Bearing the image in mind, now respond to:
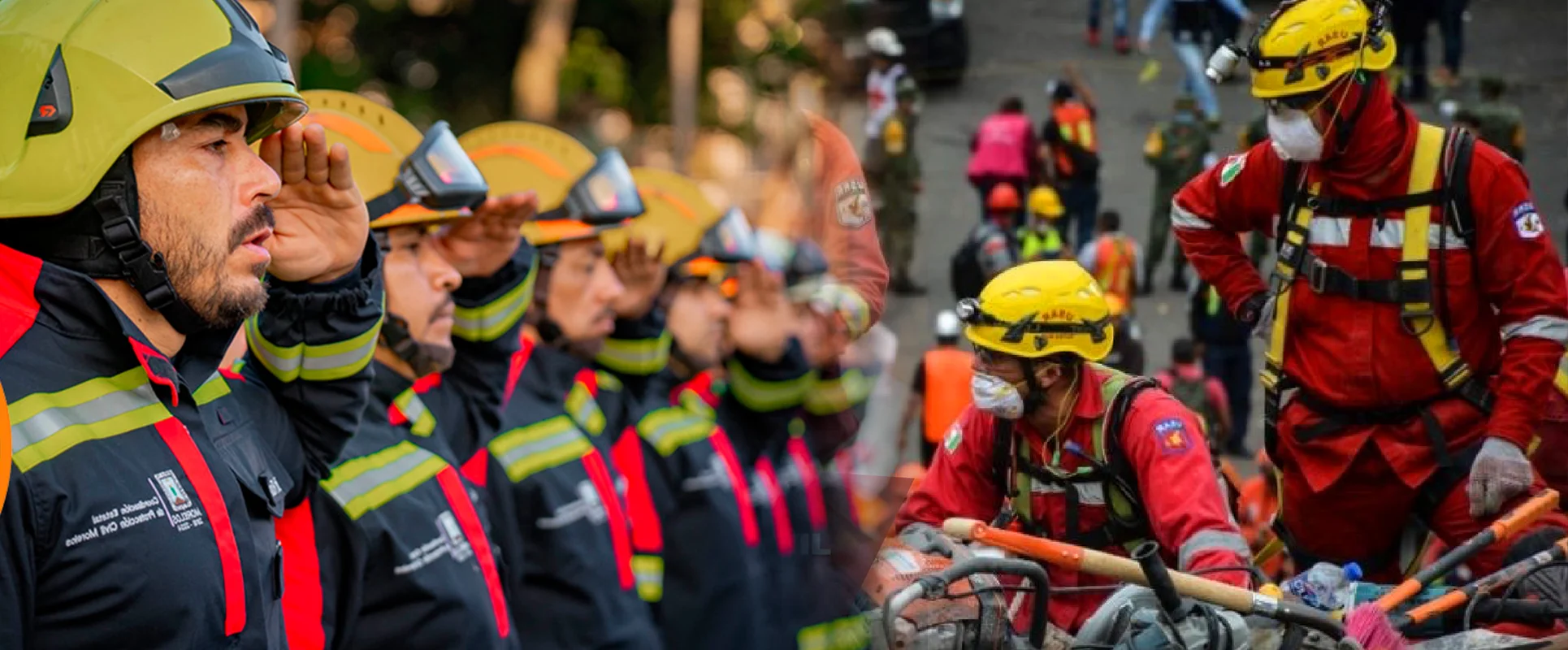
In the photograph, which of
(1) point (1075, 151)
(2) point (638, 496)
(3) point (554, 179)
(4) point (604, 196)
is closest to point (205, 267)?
(4) point (604, 196)

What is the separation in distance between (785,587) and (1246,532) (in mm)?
2109

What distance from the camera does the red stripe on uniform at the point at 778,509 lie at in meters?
8.72

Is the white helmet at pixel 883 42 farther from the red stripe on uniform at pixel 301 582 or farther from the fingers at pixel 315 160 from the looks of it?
the red stripe on uniform at pixel 301 582

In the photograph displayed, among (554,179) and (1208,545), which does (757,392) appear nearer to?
(554,179)

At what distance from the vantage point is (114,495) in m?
3.28

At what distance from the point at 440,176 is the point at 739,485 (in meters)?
3.12

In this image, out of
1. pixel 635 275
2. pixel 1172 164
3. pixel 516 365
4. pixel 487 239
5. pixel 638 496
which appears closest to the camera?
pixel 487 239

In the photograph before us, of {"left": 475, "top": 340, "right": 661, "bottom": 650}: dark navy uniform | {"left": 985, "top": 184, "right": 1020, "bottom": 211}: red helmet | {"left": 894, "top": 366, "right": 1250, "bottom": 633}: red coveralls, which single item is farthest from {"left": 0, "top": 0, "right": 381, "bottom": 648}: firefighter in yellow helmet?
{"left": 985, "top": 184, "right": 1020, "bottom": 211}: red helmet

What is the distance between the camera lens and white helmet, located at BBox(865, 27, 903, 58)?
126 inches

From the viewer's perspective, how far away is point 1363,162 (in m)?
5.65

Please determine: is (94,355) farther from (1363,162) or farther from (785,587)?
(785,587)

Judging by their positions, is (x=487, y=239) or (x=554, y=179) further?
(x=554, y=179)

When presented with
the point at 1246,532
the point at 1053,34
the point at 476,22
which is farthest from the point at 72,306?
the point at 476,22

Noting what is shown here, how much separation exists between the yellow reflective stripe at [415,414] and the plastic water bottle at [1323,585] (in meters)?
2.14
